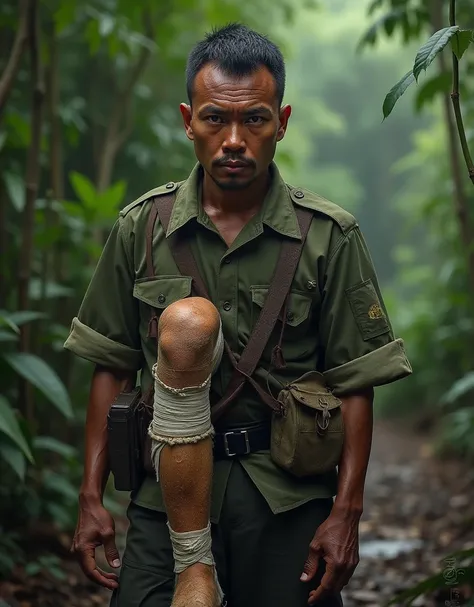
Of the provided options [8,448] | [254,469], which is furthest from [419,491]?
[254,469]

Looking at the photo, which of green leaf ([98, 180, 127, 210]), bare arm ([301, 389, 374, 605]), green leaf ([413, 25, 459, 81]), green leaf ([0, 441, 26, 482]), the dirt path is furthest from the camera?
green leaf ([98, 180, 127, 210])

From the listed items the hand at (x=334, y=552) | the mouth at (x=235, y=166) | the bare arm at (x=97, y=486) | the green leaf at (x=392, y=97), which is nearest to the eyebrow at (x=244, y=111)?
the mouth at (x=235, y=166)

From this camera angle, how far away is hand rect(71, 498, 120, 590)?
101 inches

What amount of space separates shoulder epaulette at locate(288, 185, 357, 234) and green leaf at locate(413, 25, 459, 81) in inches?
19.5

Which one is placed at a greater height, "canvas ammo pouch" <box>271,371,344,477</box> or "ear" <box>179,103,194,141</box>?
"ear" <box>179,103,194,141</box>

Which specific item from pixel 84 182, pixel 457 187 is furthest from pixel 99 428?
pixel 457 187

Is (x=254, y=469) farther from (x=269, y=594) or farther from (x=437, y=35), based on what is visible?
(x=437, y=35)

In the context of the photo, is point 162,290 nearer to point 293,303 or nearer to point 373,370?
point 293,303

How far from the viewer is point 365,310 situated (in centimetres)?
259

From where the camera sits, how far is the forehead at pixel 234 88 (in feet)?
8.25

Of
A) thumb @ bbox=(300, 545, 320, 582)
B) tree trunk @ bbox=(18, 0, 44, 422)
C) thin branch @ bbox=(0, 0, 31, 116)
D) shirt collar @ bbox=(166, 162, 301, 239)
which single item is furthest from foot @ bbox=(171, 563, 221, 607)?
thin branch @ bbox=(0, 0, 31, 116)

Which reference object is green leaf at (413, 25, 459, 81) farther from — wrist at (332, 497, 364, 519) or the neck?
wrist at (332, 497, 364, 519)

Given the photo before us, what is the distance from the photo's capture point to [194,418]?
2367mm

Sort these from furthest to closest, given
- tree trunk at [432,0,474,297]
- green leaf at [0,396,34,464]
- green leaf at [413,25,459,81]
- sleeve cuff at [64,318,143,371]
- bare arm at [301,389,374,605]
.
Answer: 1. tree trunk at [432,0,474,297]
2. green leaf at [0,396,34,464]
3. sleeve cuff at [64,318,143,371]
4. bare arm at [301,389,374,605]
5. green leaf at [413,25,459,81]
